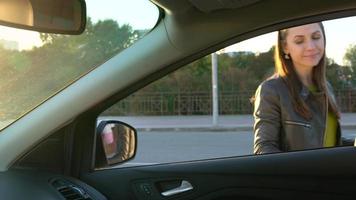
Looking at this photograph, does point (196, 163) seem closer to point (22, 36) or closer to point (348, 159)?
point (348, 159)

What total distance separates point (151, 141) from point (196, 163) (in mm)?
5705

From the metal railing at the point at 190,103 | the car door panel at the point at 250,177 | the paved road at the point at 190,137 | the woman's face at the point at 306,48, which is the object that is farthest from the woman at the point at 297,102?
the metal railing at the point at 190,103

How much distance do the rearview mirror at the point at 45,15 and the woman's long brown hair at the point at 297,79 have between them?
113 cm

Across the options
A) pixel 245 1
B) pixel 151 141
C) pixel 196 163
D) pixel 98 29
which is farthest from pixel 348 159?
pixel 151 141

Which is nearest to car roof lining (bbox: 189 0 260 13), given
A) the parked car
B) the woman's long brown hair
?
the parked car

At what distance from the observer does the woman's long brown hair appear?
283cm

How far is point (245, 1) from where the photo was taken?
2.09 metres

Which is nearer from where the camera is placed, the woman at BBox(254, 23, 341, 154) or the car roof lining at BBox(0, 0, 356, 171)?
the car roof lining at BBox(0, 0, 356, 171)

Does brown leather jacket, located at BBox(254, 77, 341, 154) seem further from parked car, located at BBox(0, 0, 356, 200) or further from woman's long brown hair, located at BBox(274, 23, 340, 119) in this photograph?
parked car, located at BBox(0, 0, 356, 200)

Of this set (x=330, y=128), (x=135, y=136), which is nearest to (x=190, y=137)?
(x=330, y=128)

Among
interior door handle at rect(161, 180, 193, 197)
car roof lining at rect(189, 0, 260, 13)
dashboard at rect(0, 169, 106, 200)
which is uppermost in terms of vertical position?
car roof lining at rect(189, 0, 260, 13)

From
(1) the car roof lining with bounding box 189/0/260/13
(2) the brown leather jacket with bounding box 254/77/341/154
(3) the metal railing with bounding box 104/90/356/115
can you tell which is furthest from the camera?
(3) the metal railing with bounding box 104/90/356/115

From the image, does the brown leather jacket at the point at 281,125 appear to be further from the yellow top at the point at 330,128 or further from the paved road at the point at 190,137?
the paved road at the point at 190,137

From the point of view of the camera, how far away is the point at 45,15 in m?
1.96
